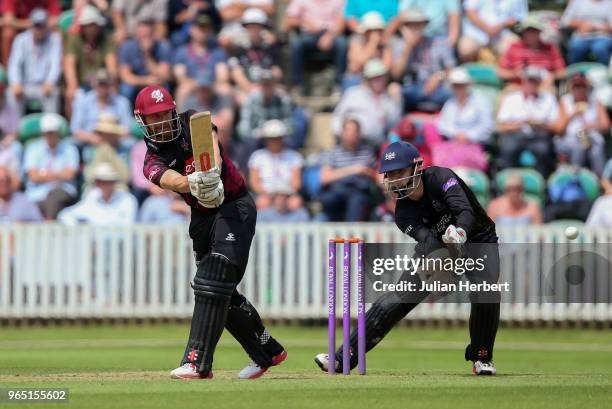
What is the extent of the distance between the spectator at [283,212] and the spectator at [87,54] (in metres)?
3.88

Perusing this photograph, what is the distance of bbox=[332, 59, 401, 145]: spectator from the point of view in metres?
18.6

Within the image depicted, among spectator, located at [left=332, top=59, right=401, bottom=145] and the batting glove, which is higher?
spectator, located at [left=332, top=59, right=401, bottom=145]

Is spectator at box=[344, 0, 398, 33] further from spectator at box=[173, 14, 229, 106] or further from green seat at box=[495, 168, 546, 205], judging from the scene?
green seat at box=[495, 168, 546, 205]

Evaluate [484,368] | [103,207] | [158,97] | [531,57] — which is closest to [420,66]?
[531,57]

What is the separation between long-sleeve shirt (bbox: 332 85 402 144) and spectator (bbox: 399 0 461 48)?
1613mm

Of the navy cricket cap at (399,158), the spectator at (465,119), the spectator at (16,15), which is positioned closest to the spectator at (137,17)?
the spectator at (16,15)

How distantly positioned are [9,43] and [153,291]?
5871 millimetres

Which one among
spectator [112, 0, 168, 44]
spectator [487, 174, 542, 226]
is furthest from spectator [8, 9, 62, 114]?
spectator [487, 174, 542, 226]

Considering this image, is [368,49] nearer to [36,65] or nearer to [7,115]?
[36,65]

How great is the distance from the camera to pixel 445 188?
394 inches

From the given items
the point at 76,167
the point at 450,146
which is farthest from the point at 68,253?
the point at 450,146

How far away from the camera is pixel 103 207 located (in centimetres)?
1838

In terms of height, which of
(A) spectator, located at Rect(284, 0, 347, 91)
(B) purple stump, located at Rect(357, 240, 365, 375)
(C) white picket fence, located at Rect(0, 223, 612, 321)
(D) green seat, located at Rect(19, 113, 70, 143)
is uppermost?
(A) spectator, located at Rect(284, 0, 347, 91)

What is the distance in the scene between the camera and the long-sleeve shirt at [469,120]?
18.4 m
